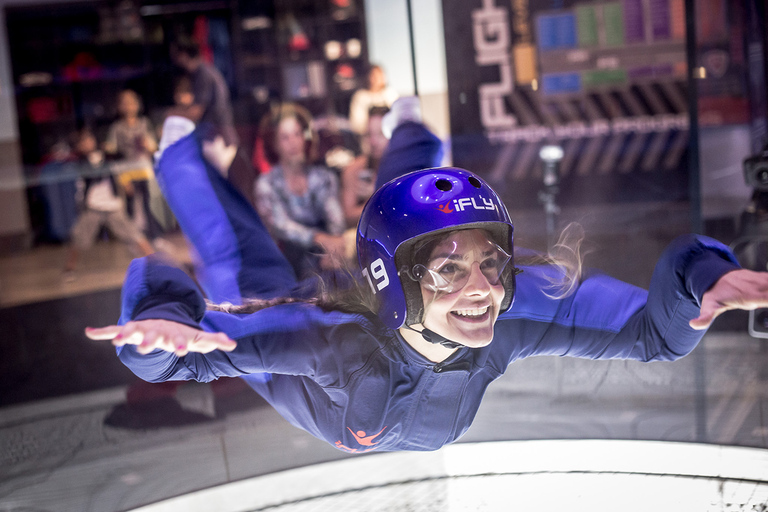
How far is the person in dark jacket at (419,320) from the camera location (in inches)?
49.0

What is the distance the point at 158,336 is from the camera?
45.8 inches

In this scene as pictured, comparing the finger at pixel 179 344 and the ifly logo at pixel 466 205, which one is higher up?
the ifly logo at pixel 466 205

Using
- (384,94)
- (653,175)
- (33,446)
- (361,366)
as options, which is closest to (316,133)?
(384,94)

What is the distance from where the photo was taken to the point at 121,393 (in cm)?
297

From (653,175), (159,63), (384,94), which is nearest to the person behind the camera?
(653,175)

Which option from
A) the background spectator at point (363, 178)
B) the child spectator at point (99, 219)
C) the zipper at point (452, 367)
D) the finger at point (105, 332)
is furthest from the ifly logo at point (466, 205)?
the child spectator at point (99, 219)

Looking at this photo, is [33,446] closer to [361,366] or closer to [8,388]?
[8,388]

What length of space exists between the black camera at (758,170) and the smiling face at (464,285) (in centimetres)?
95

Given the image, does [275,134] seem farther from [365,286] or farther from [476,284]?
[476,284]

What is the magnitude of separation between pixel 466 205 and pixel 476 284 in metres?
0.15

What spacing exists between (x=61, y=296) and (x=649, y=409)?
354 cm

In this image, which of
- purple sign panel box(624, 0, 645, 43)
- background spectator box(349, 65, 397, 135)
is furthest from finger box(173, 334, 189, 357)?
purple sign panel box(624, 0, 645, 43)

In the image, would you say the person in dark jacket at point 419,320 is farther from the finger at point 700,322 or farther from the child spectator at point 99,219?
the child spectator at point 99,219

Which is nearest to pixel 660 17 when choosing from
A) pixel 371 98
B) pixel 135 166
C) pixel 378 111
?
pixel 378 111
